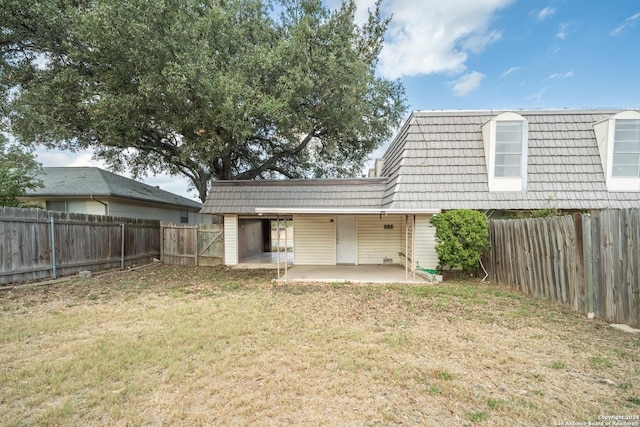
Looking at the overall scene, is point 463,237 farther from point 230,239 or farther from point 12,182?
point 12,182

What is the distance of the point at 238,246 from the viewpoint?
12.2 meters

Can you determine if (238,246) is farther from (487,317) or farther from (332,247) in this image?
(487,317)

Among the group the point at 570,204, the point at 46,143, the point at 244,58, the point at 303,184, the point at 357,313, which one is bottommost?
the point at 357,313

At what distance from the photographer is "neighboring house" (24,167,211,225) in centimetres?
1238

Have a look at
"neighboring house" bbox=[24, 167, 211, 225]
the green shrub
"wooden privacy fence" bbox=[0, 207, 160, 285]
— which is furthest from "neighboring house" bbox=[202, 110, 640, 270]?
"neighboring house" bbox=[24, 167, 211, 225]

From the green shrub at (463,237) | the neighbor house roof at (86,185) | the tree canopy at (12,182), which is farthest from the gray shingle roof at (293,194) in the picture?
the tree canopy at (12,182)

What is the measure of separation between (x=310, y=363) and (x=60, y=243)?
29.6 feet

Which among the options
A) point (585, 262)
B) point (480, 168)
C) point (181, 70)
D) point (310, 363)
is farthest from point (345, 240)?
point (310, 363)

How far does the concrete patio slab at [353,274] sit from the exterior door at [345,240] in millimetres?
525

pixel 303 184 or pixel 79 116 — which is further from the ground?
pixel 79 116

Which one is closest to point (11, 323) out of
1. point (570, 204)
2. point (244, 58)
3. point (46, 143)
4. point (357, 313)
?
point (357, 313)

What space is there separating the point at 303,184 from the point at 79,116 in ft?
26.4

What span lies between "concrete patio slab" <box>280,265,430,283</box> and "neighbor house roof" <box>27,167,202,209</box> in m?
8.96

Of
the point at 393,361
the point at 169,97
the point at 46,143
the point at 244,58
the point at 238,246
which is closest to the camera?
the point at 393,361
